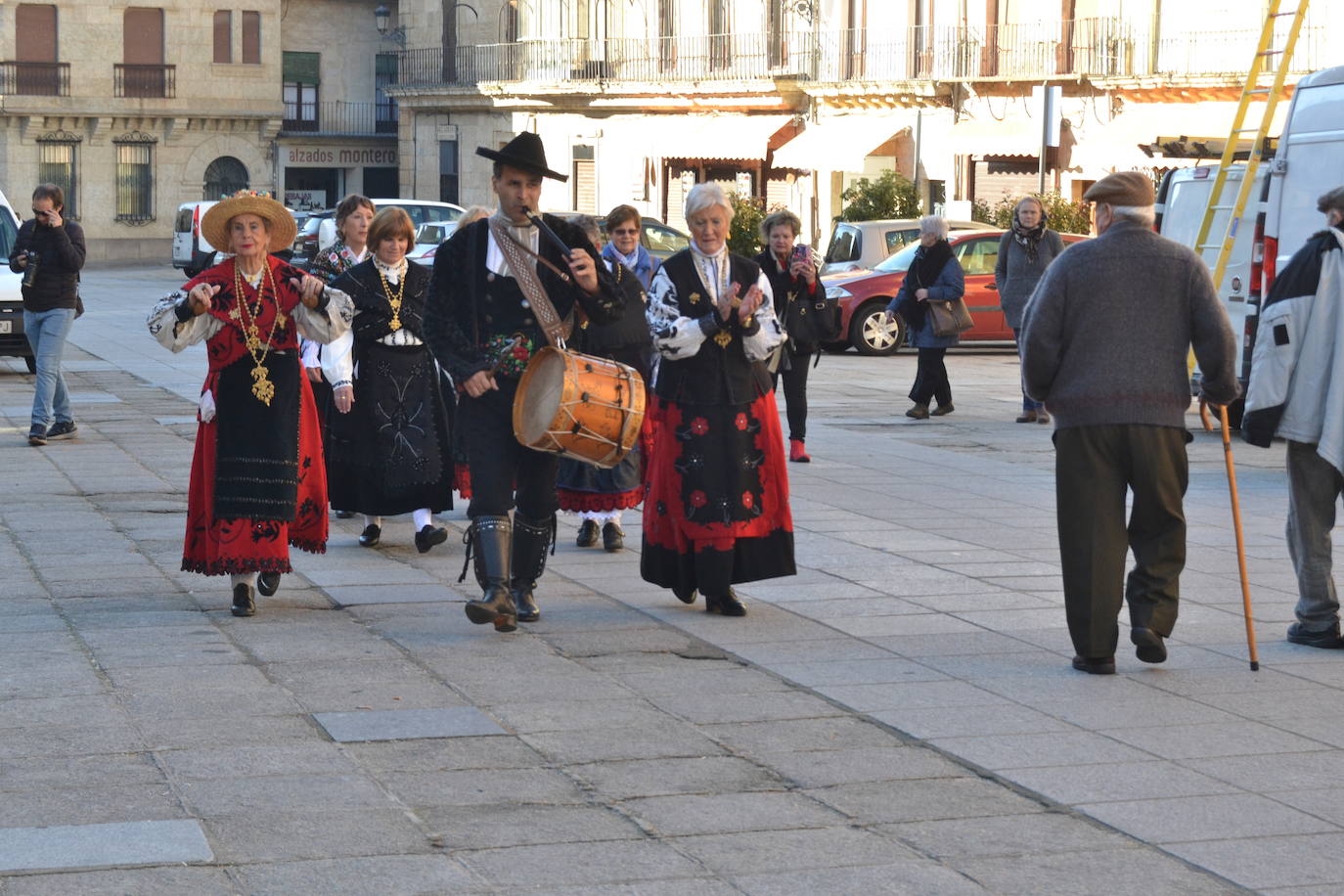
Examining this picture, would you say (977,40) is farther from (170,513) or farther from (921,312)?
(170,513)

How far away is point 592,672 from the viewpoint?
7.08m

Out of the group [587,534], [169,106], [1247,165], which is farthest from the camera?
[169,106]

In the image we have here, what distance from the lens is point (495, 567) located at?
25.5 ft

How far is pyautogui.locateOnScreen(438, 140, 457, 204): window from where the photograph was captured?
54188 millimetres

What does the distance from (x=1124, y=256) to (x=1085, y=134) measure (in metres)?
29.2

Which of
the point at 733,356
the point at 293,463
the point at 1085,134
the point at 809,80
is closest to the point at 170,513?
the point at 293,463

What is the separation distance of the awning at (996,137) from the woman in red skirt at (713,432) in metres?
28.4

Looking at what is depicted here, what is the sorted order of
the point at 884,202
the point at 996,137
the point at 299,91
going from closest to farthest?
the point at 884,202 → the point at 996,137 → the point at 299,91

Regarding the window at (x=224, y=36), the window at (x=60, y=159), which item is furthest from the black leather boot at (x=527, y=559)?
the window at (x=224, y=36)

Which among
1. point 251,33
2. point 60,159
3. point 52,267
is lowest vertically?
point 52,267

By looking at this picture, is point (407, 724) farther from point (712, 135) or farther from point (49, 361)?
point (712, 135)

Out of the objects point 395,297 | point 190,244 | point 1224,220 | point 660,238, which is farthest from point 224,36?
point 395,297

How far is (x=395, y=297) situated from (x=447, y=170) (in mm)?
45492

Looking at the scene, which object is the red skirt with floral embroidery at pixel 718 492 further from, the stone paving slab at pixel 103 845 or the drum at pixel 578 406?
the stone paving slab at pixel 103 845
